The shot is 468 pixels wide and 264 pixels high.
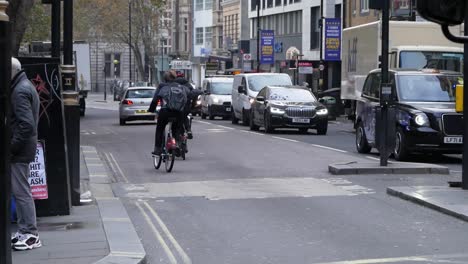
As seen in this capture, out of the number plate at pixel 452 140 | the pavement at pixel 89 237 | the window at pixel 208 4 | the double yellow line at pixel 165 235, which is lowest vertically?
the double yellow line at pixel 165 235

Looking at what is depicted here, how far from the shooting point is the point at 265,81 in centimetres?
3203

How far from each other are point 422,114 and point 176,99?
4.86m

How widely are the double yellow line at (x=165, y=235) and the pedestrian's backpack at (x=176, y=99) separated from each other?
12.9ft

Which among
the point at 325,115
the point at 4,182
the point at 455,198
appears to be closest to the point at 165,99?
the point at 455,198

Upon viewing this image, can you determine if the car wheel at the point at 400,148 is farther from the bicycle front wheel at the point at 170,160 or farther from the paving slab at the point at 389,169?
the bicycle front wheel at the point at 170,160

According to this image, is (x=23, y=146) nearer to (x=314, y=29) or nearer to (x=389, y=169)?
(x=389, y=169)

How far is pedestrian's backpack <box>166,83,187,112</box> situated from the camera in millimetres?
15109

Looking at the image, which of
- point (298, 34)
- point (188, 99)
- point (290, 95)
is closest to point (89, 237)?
point (188, 99)

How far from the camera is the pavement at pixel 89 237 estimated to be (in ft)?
24.7

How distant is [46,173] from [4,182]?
3.71 m

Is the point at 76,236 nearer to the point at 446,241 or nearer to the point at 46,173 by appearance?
the point at 46,173

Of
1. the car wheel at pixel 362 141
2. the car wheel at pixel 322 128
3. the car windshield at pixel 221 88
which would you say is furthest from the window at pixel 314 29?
the car wheel at pixel 362 141

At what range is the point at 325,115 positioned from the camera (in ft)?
87.8

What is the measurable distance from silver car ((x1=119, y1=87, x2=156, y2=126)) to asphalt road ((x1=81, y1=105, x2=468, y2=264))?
15565 millimetres
